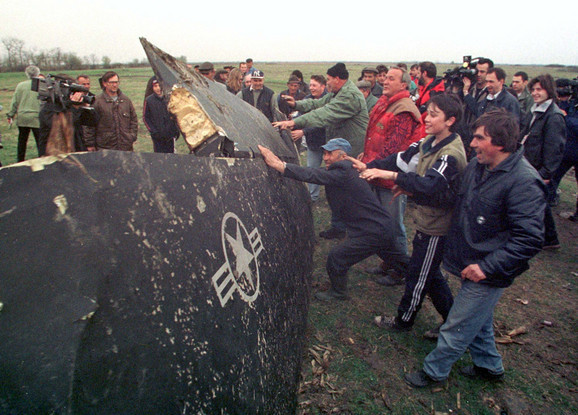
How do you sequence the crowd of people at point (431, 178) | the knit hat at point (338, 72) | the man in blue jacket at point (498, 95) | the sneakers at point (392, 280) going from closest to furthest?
1. the crowd of people at point (431, 178)
2. the sneakers at point (392, 280)
3. the knit hat at point (338, 72)
4. the man in blue jacket at point (498, 95)

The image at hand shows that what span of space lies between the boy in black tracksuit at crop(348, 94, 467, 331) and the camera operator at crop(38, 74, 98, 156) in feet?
12.6

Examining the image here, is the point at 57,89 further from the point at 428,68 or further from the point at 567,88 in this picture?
the point at 567,88

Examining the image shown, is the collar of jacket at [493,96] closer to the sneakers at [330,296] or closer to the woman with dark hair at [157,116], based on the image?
the sneakers at [330,296]

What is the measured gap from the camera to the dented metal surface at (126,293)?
1.01 metres

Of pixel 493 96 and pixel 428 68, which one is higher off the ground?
pixel 428 68

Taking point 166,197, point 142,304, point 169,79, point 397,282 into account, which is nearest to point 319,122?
point 397,282

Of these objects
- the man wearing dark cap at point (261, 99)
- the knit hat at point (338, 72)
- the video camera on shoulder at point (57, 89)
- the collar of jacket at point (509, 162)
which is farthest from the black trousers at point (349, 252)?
→ the man wearing dark cap at point (261, 99)

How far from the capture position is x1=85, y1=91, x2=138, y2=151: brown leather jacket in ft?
19.9

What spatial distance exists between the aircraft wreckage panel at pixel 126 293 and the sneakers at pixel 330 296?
197cm

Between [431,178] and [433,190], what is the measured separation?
0.09 meters

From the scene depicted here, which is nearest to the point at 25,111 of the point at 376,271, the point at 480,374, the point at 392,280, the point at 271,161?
the point at 271,161

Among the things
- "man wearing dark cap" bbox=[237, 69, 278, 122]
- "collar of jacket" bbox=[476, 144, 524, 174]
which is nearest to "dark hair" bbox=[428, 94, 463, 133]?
"collar of jacket" bbox=[476, 144, 524, 174]

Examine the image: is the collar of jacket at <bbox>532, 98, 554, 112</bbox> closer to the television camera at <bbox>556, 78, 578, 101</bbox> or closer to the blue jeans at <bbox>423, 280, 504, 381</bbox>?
the television camera at <bbox>556, 78, 578, 101</bbox>

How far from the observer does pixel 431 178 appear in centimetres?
272
